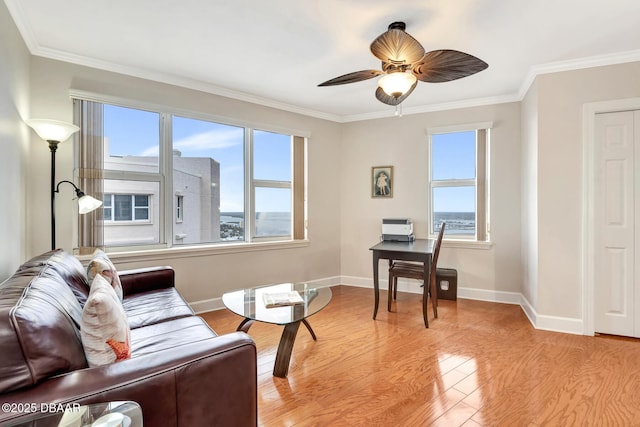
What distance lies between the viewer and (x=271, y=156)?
4199 mm

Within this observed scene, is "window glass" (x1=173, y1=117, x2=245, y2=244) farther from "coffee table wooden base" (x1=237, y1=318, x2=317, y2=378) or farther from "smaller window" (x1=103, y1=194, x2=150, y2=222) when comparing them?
"coffee table wooden base" (x1=237, y1=318, x2=317, y2=378)

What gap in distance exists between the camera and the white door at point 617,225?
2.78 m

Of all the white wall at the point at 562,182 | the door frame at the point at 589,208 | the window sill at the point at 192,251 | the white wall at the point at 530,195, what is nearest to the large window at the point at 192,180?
the window sill at the point at 192,251

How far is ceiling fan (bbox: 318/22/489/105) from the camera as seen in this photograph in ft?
6.36

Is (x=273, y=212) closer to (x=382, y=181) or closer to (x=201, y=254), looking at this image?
(x=201, y=254)

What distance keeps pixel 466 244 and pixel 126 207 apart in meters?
3.77

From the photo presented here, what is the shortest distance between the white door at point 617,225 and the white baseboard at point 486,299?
231 mm

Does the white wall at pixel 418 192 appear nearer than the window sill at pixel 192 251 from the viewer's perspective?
No

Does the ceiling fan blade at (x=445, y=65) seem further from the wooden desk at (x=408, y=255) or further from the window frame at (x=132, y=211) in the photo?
the window frame at (x=132, y=211)

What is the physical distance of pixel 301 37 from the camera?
2525 millimetres

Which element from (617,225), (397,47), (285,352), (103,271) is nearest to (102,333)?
(103,271)

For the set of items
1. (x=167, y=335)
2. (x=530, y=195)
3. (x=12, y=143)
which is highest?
(x=12, y=143)

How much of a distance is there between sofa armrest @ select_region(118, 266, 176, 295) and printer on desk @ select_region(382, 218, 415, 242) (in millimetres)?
2436

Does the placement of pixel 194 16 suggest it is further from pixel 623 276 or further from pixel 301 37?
pixel 623 276
